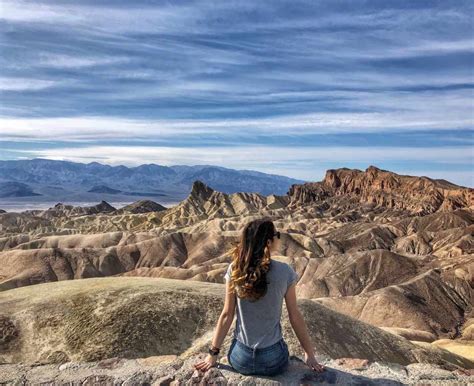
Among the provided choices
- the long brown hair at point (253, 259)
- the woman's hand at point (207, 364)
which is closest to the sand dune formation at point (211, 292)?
the woman's hand at point (207, 364)

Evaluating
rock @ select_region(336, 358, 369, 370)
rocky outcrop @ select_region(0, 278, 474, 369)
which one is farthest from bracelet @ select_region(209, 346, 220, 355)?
rocky outcrop @ select_region(0, 278, 474, 369)

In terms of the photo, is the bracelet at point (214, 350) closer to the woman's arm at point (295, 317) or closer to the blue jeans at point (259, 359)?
the blue jeans at point (259, 359)

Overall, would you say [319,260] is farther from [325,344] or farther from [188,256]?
[325,344]

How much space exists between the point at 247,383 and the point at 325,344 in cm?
1833

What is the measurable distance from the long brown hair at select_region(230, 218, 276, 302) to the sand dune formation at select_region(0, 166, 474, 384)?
2.18ft

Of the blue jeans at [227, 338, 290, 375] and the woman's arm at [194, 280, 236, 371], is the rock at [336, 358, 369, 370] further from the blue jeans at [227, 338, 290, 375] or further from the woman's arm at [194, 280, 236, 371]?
the woman's arm at [194, 280, 236, 371]

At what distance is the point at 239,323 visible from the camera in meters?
7.94

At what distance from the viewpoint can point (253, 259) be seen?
738 centimetres

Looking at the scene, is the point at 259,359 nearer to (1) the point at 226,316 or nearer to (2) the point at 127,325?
(1) the point at 226,316

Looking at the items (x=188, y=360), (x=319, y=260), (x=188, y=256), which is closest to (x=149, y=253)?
(x=188, y=256)

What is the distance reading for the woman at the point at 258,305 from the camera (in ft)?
24.3

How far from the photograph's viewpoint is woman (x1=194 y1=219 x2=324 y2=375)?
739 cm

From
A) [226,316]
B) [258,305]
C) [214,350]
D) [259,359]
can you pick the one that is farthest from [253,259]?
[214,350]

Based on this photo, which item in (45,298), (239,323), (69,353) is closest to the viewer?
(239,323)
